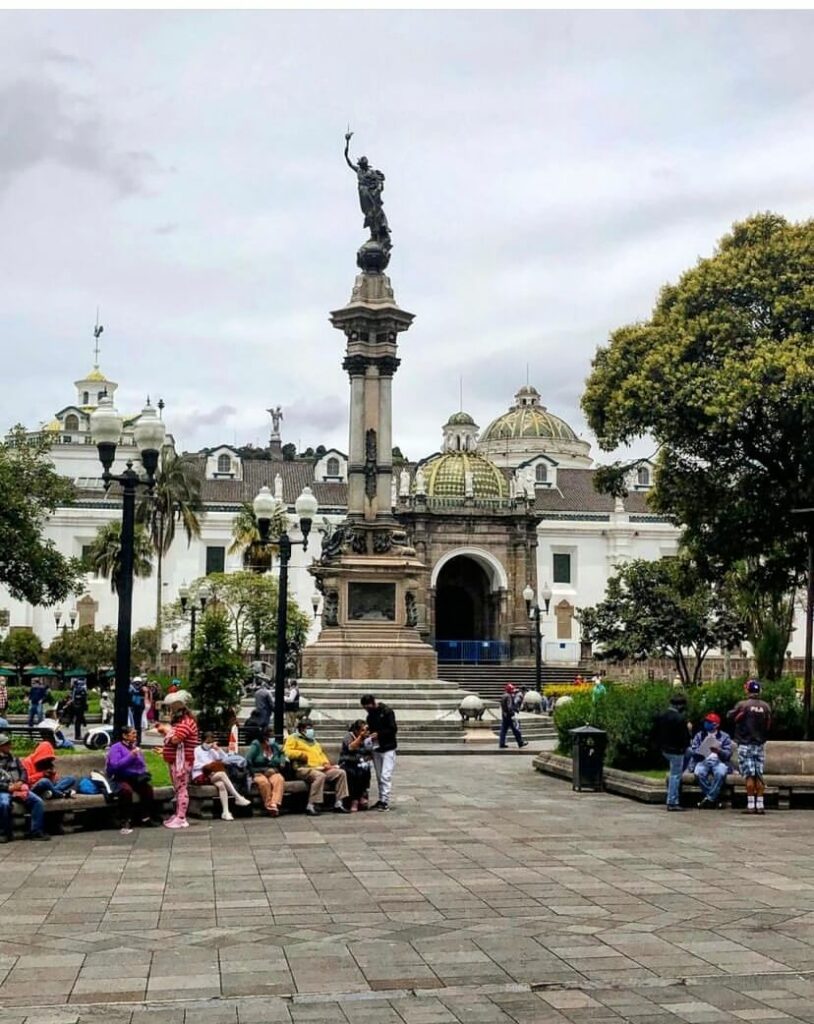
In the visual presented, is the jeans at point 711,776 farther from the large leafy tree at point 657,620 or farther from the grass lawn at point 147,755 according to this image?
the large leafy tree at point 657,620

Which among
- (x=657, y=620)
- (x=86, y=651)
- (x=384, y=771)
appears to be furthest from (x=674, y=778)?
(x=657, y=620)

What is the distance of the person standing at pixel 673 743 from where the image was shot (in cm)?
1605

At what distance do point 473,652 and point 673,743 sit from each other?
48.3 metres

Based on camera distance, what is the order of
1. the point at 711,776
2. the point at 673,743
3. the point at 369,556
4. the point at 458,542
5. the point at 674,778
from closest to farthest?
1. the point at 673,743
2. the point at 674,778
3. the point at 711,776
4. the point at 369,556
5. the point at 458,542

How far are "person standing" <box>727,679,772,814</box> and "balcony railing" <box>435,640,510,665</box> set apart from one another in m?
47.1

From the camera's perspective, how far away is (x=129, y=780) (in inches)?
564

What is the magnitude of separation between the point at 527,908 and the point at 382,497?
2227 centimetres

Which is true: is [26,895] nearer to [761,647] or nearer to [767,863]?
[767,863]

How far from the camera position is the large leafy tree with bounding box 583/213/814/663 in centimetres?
2345

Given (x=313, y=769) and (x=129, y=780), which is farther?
(x=313, y=769)

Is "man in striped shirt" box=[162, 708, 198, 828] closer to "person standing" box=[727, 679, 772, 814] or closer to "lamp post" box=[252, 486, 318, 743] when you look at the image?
"lamp post" box=[252, 486, 318, 743]

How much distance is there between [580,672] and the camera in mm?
62094

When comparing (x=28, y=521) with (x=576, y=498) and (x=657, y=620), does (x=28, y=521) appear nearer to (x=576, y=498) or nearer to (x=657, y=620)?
(x=657, y=620)

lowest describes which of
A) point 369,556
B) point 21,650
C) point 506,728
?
point 506,728
